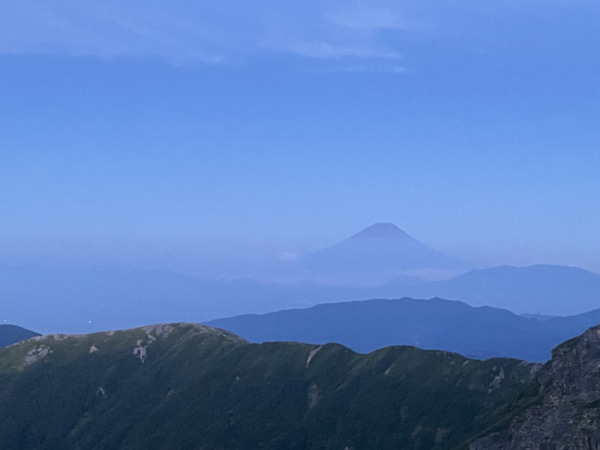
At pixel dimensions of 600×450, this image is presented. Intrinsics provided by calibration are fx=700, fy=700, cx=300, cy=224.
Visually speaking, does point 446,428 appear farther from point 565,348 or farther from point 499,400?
point 565,348

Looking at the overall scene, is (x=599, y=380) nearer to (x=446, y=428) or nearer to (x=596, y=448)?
(x=596, y=448)

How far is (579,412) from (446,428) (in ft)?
288

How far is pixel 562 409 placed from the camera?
4678 inches

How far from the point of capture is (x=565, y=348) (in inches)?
5561

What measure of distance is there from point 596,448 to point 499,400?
3688 inches

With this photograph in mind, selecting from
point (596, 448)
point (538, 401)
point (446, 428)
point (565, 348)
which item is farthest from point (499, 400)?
point (596, 448)

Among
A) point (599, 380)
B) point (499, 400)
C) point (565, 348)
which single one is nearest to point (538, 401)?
point (599, 380)

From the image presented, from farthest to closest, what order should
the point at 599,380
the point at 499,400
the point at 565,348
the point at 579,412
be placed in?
the point at 499,400, the point at 565,348, the point at 599,380, the point at 579,412

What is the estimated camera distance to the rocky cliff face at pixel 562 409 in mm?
109438

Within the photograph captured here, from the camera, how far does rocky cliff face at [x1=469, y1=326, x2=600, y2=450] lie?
10944cm

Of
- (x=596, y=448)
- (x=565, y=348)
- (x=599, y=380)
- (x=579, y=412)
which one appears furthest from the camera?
(x=565, y=348)

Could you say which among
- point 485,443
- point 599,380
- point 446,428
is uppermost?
point 599,380

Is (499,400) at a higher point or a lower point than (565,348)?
lower

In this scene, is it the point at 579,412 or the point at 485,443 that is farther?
the point at 485,443
